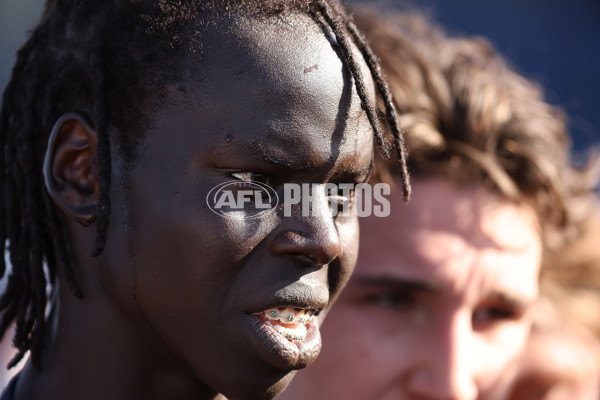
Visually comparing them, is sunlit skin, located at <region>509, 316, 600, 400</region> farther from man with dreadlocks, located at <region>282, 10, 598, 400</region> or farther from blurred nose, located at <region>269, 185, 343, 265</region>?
blurred nose, located at <region>269, 185, 343, 265</region>

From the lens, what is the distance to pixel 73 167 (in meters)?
1.62

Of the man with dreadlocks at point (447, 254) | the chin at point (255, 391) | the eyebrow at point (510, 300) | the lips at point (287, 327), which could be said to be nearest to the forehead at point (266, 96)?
the lips at point (287, 327)

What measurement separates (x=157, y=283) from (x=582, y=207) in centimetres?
232

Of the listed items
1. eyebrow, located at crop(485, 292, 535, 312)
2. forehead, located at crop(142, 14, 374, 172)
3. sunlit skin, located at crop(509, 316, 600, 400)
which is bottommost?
sunlit skin, located at crop(509, 316, 600, 400)

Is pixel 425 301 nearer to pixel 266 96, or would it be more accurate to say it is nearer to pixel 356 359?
pixel 356 359

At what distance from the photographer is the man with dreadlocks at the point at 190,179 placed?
148 centimetres

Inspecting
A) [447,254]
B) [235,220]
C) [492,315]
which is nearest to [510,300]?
[492,315]

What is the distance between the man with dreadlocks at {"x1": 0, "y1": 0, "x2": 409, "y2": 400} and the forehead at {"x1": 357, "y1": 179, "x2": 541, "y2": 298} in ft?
3.26

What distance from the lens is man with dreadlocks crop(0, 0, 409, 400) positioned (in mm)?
1482

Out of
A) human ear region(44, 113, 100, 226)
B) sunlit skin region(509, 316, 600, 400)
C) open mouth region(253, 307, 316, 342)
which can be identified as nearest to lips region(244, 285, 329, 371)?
open mouth region(253, 307, 316, 342)

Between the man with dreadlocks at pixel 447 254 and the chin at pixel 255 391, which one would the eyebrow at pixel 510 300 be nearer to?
the man with dreadlocks at pixel 447 254

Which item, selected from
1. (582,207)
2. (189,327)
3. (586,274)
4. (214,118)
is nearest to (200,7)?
(214,118)

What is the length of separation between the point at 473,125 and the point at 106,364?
1.59 metres

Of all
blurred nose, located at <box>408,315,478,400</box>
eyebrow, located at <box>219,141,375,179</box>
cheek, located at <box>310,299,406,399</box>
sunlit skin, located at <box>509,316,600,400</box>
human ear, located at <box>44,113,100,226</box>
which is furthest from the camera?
sunlit skin, located at <box>509,316,600,400</box>
